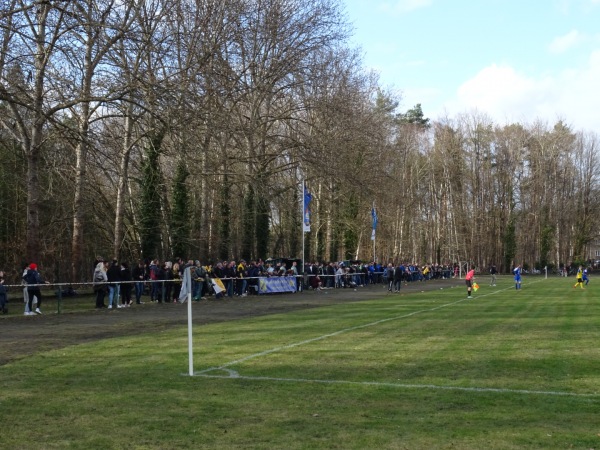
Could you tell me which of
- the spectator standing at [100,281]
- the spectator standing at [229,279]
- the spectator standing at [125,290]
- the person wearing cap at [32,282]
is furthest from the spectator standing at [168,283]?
the person wearing cap at [32,282]

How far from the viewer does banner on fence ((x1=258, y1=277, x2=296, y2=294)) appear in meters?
37.3

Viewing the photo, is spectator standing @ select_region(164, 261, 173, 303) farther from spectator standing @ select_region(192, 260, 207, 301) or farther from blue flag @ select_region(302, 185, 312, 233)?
blue flag @ select_region(302, 185, 312, 233)

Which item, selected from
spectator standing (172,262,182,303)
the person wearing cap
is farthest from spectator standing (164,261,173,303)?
the person wearing cap

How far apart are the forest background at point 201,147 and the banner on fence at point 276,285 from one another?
173 inches

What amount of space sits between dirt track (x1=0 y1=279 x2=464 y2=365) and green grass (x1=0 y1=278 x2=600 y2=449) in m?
1.22

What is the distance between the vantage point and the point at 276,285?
38.6 m

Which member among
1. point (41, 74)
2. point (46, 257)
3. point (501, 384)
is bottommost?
point (501, 384)

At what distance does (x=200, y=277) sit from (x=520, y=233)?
8103 cm

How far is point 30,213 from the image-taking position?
27094 millimetres

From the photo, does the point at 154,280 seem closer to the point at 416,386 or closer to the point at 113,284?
the point at 113,284

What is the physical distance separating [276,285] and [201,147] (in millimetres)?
15944

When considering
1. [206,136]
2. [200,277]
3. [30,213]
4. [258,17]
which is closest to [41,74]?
[206,136]

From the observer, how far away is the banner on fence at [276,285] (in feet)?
122

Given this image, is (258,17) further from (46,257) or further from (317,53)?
(46,257)
